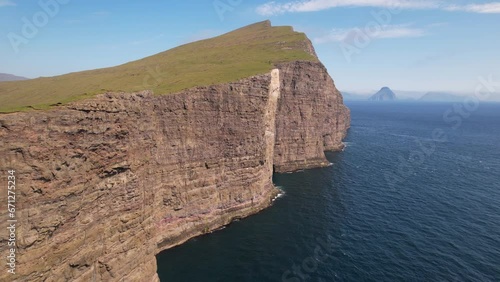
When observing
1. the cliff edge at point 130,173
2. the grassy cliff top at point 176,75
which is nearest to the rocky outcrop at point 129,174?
the cliff edge at point 130,173

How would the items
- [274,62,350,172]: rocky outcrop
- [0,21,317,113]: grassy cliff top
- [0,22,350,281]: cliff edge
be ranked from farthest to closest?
[274,62,350,172]: rocky outcrop
[0,21,317,113]: grassy cliff top
[0,22,350,281]: cliff edge

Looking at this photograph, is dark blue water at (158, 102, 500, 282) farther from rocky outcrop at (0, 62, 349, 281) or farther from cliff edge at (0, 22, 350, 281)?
rocky outcrop at (0, 62, 349, 281)

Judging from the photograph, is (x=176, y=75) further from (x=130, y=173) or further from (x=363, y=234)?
(x=363, y=234)

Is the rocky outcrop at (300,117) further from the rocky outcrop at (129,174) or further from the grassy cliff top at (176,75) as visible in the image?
the rocky outcrop at (129,174)

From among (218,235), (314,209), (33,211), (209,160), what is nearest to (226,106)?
(209,160)

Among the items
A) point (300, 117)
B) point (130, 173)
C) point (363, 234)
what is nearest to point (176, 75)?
point (130, 173)

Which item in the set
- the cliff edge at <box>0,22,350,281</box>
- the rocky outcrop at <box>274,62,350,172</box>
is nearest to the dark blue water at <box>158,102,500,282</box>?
the rocky outcrop at <box>274,62,350,172</box>
